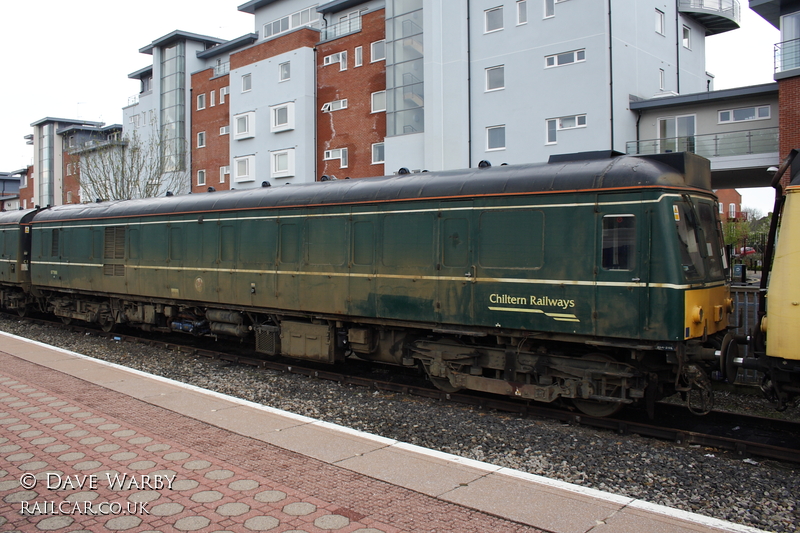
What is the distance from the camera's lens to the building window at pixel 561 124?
2500cm

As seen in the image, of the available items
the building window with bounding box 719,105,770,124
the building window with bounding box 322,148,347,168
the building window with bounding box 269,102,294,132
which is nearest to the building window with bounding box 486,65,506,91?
the building window with bounding box 719,105,770,124

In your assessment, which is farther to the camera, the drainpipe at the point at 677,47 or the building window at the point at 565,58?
the drainpipe at the point at 677,47

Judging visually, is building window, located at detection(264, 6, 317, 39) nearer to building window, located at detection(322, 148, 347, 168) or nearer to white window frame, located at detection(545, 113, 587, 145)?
building window, located at detection(322, 148, 347, 168)

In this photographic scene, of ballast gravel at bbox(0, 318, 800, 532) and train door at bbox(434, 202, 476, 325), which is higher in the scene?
train door at bbox(434, 202, 476, 325)

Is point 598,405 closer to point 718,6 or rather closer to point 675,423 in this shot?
point 675,423

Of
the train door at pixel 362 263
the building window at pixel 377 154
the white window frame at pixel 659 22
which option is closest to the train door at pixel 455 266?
the train door at pixel 362 263

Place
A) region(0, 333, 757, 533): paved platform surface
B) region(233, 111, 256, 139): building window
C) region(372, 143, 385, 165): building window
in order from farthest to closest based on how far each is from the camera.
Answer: region(233, 111, 256, 139): building window → region(372, 143, 385, 165): building window → region(0, 333, 757, 533): paved platform surface

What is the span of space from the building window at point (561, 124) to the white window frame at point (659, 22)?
7056mm

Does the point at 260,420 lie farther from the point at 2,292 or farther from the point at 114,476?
the point at 2,292

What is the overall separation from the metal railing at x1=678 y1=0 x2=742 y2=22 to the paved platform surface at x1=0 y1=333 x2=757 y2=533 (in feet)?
100

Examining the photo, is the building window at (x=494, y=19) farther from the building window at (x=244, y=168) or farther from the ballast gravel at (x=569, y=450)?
the ballast gravel at (x=569, y=450)

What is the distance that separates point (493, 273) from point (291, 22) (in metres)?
37.1

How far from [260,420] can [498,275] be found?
12.6 feet

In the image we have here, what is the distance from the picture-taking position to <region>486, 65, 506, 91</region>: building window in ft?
89.8
